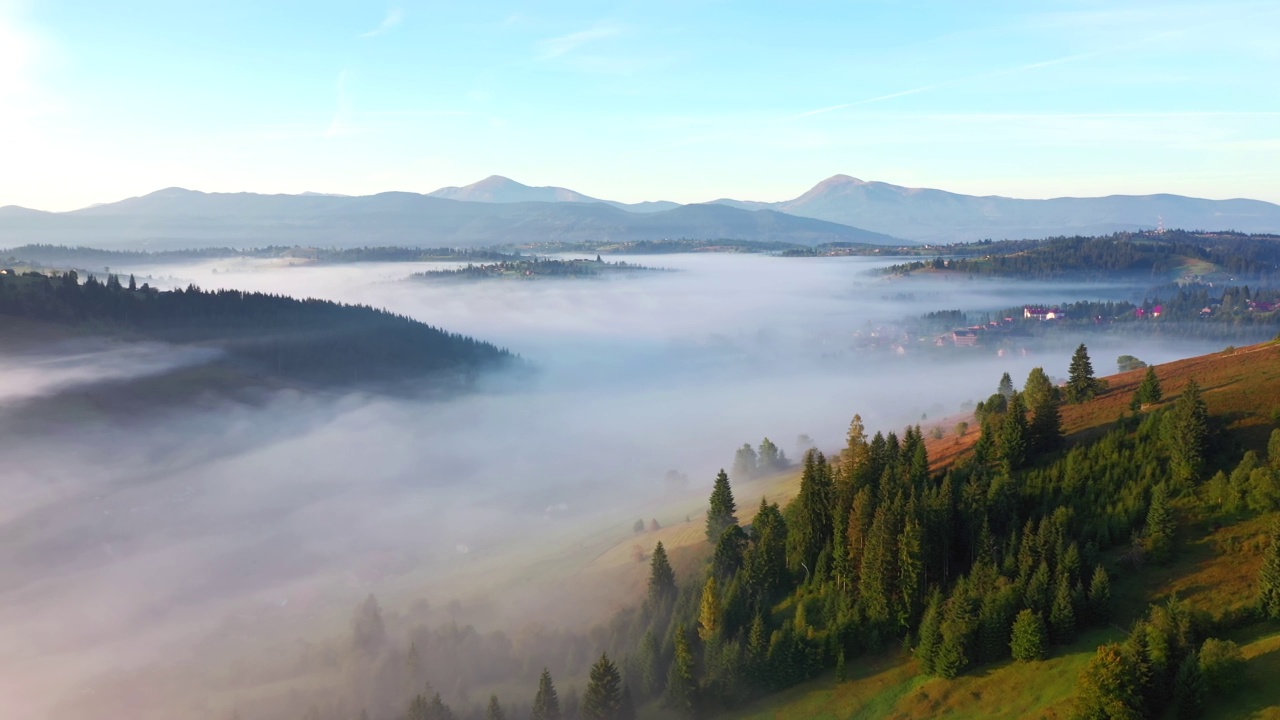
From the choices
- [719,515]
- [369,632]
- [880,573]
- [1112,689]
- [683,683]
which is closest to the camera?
[1112,689]

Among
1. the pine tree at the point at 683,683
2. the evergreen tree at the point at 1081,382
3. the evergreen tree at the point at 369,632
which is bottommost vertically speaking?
the evergreen tree at the point at 369,632

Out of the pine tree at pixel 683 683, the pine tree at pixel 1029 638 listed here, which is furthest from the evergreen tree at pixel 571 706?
the pine tree at pixel 1029 638

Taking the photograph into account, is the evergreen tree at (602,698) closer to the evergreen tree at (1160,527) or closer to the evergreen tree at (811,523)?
the evergreen tree at (811,523)

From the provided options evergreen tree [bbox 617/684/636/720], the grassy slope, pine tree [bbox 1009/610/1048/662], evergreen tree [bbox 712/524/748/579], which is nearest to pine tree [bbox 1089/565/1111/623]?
the grassy slope

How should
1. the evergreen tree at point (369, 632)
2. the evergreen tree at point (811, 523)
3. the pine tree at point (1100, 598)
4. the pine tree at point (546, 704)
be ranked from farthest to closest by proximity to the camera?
1. the evergreen tree at point (369, 632)
2. the evergreen tree at point (811, 523)
3. the pine tree at point (546, 704)
4. the pine tree at point (1100, 598)

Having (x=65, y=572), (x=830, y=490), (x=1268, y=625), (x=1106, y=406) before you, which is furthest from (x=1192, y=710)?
(x=65, y=572)

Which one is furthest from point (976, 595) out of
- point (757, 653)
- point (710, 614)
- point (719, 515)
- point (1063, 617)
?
point (719, 515)

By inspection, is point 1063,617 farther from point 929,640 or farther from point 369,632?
point 369,632
